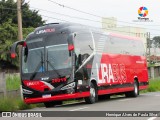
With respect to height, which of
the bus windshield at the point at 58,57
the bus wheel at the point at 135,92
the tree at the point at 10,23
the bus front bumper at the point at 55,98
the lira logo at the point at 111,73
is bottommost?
the bus wheel at the point at 135,92

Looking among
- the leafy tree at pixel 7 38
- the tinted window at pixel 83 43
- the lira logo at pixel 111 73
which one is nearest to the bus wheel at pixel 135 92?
the lira logo at pixel 111 73

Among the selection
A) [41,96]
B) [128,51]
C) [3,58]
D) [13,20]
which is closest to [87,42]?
[41,96]

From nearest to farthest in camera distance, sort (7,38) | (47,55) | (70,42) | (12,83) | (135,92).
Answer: (70,42) < (47,55) < (135,92) < (12,83) < (7,38)

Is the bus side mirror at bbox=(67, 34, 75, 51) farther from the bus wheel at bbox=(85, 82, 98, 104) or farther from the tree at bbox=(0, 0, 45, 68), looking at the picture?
the tree at bbox=(0, 0, 45, 68)

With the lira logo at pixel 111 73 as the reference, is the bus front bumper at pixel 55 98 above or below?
below

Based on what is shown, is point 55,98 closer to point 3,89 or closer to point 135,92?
point 3,89

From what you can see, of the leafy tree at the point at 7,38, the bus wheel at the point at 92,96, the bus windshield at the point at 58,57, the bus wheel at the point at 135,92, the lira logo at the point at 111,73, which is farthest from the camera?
the leafy tree at the point at 7,38

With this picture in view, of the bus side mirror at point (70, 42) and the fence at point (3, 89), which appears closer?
the bus side mirror at point (70, 42)

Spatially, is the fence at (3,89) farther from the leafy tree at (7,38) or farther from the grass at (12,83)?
the leafy tree at (7,38)

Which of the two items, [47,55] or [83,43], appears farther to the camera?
[83,43]

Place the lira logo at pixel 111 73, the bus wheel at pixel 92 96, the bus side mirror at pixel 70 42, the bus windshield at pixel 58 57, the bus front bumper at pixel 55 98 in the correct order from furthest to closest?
the lira logo at pixel 111 73, the bus wheel at pixel 92 96, the bus windshield at pixel 58 57, the bus front bumper at pixel 55 98, the bus side mirror at pixel 70 42

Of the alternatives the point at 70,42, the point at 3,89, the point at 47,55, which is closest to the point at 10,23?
the point at 3,89

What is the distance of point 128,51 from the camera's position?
85.2 ft

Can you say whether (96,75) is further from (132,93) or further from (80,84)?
(132,93)
